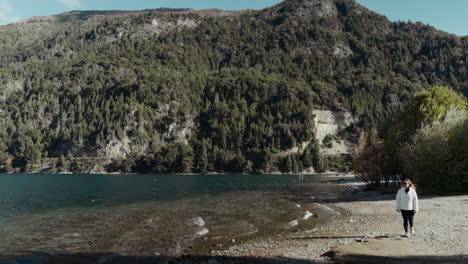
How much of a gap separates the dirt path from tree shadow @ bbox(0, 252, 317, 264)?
2.80 feet

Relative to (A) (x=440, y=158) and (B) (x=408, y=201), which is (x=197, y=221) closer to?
(B) (x=408, y=201)

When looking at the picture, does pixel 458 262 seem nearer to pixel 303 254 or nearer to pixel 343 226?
pixel 303 254

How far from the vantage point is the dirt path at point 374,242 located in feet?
59.7

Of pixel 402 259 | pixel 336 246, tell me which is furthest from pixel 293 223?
pixel 402 259

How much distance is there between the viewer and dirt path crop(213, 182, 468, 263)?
18.2 metres

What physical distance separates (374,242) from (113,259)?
656 inches

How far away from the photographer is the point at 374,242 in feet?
71.7

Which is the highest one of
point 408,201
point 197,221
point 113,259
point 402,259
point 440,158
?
point 440,158

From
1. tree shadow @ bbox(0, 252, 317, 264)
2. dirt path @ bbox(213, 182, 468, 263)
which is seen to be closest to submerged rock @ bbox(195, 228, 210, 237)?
dirt path @ bbox(213, 182, 468, 263)

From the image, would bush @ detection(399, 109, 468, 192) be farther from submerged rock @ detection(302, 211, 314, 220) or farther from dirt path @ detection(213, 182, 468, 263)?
submerged rock @ detection(302, 211, 314, 220)

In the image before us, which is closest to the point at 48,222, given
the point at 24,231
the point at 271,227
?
the point at 24,231

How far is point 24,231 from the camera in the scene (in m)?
35.9

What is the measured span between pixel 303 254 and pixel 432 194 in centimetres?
3878

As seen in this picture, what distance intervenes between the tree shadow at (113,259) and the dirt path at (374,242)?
2.80 ft
